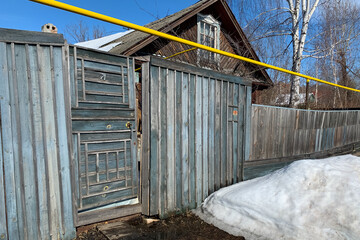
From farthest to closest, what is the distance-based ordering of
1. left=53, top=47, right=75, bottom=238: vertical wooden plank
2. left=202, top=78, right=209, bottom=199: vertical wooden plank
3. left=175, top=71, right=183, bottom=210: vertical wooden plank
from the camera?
left=202, top=78, right=209, bottom=199: vertical wooden plank → left=175, top=71, right=183, bottom=210: vertical wooden plank → left=53, top=47, right=75, bottom=238: vertical wooden plank

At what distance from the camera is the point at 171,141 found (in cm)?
336

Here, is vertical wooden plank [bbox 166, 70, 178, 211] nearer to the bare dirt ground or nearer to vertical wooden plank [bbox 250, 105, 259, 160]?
the bare dirt ground

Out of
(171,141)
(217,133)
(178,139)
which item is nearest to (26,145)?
(171,141)

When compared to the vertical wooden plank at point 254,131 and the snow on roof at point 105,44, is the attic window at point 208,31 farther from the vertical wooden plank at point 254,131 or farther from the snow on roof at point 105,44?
the vertical wooden plank at point 254,131

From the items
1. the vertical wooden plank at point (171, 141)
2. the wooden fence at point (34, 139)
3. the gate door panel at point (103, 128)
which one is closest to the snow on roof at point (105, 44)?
the vertical wooden plank at point (171, 141)

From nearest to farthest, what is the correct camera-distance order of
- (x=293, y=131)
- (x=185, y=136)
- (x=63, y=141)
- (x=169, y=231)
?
(x=63, y=141) < (x=169, y=231) < (x=185, y=136) < (x=293, y=131)

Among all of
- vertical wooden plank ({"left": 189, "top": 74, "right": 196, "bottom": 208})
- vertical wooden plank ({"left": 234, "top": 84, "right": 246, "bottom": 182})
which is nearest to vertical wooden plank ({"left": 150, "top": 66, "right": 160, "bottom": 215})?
vertical wooden plank ({"left": 189, "top": 74, "right": 196, "bottom": 208})

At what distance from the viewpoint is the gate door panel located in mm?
2615

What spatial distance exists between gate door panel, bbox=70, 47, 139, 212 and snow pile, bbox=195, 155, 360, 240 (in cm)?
140

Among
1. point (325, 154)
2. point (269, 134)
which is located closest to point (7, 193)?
point (269, 134)

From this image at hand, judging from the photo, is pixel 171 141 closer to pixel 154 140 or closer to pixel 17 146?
pixel 154 140

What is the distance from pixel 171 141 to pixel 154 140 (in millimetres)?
301

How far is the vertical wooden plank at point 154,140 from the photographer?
3133mm

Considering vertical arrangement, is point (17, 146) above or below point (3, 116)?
below
